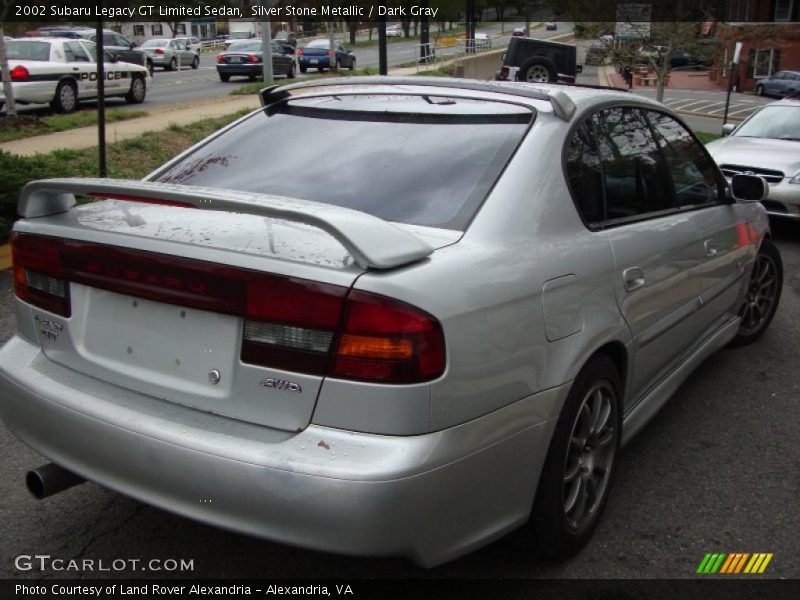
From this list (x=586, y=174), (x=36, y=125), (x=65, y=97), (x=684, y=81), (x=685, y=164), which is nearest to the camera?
(x=586, y=174)

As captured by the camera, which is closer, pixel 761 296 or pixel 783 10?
pixel 761 296

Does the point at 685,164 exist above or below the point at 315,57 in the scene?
below

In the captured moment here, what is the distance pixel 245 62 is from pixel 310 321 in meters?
29.1

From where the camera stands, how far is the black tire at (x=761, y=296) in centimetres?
536

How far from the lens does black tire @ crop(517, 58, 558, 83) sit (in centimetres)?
2241

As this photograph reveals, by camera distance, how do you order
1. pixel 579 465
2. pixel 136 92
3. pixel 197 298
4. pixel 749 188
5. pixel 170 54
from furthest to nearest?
pixel 170 54, pixel 136 92, pixel 749 188, pixel 579 465, pixel 197 298

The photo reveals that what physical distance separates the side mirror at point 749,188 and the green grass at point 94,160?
223 inches

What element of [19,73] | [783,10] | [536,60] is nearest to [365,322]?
[19,73]

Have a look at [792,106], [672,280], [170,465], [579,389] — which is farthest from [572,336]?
[792,106]

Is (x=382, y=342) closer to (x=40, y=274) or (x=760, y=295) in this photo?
(x=40, y=274)

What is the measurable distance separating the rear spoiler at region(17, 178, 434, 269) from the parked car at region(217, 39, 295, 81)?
28039 mm

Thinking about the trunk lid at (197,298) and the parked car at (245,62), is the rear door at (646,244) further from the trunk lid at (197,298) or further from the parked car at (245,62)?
the parked car at (245,62)

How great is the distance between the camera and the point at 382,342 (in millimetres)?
2266

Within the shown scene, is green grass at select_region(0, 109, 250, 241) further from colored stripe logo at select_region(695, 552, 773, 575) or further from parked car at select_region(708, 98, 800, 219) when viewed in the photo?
parked car at select_region(708, 98, 800, 219)
